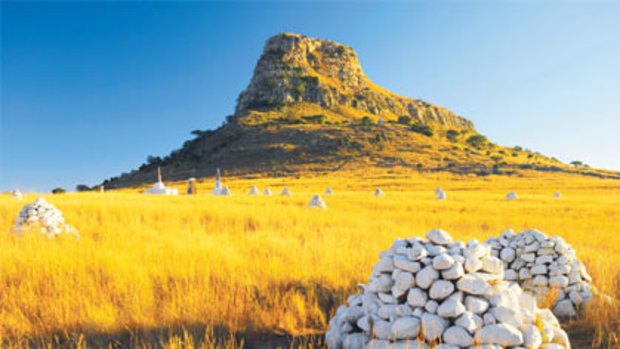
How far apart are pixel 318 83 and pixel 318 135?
1675 inches

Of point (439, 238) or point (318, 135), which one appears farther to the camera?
point (318, 135)

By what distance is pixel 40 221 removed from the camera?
743 centimetres

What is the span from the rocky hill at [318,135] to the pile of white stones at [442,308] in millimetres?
62241

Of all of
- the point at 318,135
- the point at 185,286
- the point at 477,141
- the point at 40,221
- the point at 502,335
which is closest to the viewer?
the point at 502,335

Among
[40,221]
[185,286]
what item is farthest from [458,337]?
[40,221]

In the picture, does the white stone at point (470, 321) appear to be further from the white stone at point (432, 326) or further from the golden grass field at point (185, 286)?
the golden grass field at point (185, 286)

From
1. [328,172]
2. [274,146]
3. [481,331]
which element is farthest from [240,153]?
[481,331]

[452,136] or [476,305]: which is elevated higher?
[452,136]

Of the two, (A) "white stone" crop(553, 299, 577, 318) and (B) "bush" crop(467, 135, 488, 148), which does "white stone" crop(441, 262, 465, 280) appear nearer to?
(A) "white stone" crop(553, 299, 577, 318)

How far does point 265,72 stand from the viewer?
406 ft

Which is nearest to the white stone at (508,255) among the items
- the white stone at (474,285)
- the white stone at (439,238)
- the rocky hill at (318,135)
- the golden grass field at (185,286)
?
the golden grass field at (185,286)

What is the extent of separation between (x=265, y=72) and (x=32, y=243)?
124034mm

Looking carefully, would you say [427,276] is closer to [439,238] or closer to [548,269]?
[439,238]

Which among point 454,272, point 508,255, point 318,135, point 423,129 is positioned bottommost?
point 508,255
